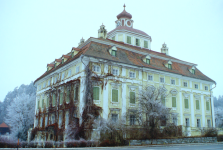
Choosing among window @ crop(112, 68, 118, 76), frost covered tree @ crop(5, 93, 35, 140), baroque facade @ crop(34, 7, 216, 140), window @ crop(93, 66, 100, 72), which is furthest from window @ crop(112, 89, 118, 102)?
frost covered tree @ crop(5, 93, 35, 140)

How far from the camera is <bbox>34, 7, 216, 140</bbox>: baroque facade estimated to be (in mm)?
31719

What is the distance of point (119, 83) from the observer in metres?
33.2

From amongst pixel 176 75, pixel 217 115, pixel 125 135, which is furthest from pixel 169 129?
pixel 217 115

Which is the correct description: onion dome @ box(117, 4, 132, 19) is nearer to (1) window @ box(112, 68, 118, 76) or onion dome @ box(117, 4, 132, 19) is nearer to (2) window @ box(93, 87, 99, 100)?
(1) window @ box(112, 68, 118, 76)

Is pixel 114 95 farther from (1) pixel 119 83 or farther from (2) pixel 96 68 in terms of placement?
(2) pixel 96 68

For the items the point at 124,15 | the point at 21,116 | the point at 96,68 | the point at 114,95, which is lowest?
the point at 21,116

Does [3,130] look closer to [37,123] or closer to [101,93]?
[37,123]

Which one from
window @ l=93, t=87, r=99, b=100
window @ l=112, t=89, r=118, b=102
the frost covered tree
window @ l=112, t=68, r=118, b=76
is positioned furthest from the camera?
the frost covered tree

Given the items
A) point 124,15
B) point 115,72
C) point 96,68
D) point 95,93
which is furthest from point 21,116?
point 124,15

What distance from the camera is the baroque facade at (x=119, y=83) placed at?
31719 mm

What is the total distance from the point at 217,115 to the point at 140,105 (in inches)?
1968

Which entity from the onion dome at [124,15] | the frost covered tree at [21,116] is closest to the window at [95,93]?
the onion dome at [124,15]

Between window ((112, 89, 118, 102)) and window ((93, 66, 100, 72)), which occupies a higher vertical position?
window ((93, 66, 100, 72))

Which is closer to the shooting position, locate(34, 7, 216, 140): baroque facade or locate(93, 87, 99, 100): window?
locate(93, 87, 99, 100): window
